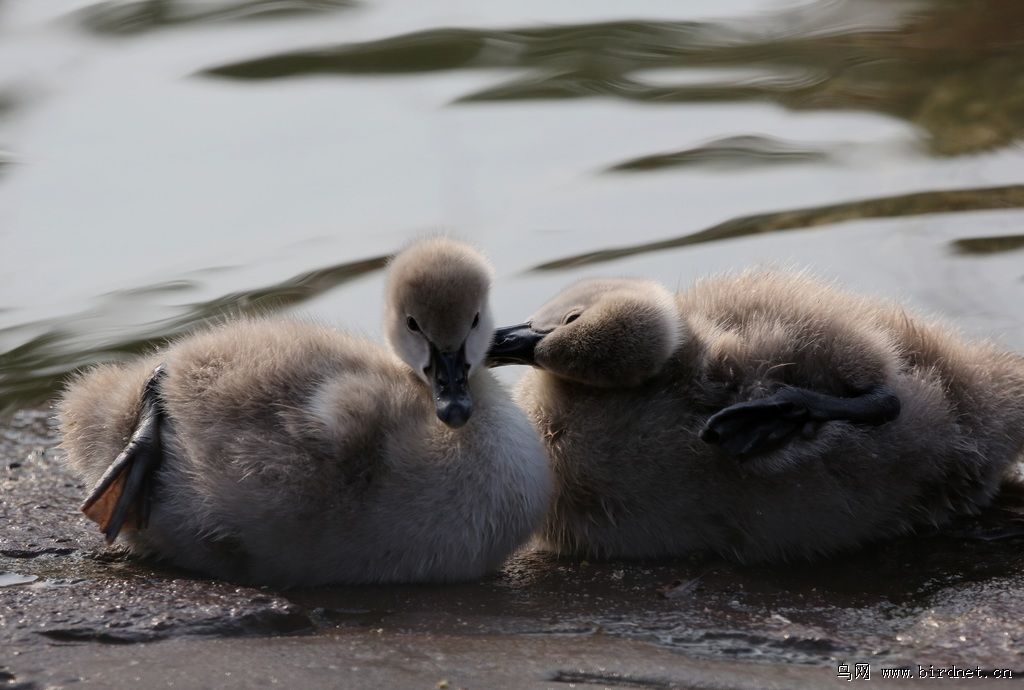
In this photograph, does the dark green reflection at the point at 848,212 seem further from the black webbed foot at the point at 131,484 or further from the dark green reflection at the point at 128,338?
the black webbed foot at the point at 131,484

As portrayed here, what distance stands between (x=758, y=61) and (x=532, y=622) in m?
5.08

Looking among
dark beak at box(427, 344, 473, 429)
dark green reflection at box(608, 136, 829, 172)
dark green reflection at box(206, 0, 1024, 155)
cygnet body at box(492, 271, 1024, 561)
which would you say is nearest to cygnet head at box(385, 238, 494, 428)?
dark beak at box(427, 344, 473, 429)

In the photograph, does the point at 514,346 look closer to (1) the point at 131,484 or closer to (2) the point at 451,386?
(2) the point at 451,386

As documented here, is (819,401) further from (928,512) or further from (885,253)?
(885,253)

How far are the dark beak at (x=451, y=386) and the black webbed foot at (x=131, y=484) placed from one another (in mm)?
685

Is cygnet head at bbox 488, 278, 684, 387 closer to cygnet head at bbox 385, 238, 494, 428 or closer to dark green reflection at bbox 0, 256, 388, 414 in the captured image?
cygnet head at bbox 385, 238, 494, 428

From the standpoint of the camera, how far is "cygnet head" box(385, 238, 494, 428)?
148 inches

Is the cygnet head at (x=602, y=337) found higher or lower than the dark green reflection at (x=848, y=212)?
higher

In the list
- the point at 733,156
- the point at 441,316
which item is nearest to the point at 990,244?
the point at 733,156

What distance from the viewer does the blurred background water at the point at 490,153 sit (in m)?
5.73

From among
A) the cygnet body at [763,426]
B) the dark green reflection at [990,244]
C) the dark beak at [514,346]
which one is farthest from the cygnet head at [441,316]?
the dark green reflection at [990,244]

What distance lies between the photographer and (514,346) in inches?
161

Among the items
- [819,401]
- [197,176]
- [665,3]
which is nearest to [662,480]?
[819,401]

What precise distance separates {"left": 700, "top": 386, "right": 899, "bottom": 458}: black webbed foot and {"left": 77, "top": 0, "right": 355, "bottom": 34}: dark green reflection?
512 centimetres
